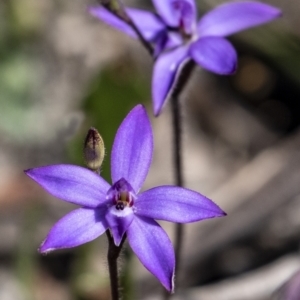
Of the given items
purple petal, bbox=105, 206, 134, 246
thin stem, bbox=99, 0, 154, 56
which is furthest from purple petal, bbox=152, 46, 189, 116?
purple petal, bbox=105, 206, 134, 246

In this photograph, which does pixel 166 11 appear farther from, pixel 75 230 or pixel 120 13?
pixel 75 230

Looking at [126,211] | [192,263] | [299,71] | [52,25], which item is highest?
[126,211]

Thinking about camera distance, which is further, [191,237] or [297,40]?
[297,40]

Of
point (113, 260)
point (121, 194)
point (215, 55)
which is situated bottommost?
point (113, 260)

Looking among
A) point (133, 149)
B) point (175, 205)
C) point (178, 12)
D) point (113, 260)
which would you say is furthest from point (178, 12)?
point (113, 260)

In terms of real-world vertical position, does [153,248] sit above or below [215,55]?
below

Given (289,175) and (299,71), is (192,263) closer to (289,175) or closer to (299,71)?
(289,175)

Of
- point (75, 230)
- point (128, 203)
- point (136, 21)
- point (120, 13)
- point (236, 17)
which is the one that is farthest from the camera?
point (136, 21)

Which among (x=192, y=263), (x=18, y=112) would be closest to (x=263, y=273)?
(x=192, y=263)

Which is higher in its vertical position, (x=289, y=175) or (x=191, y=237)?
(x=289, y=175)
